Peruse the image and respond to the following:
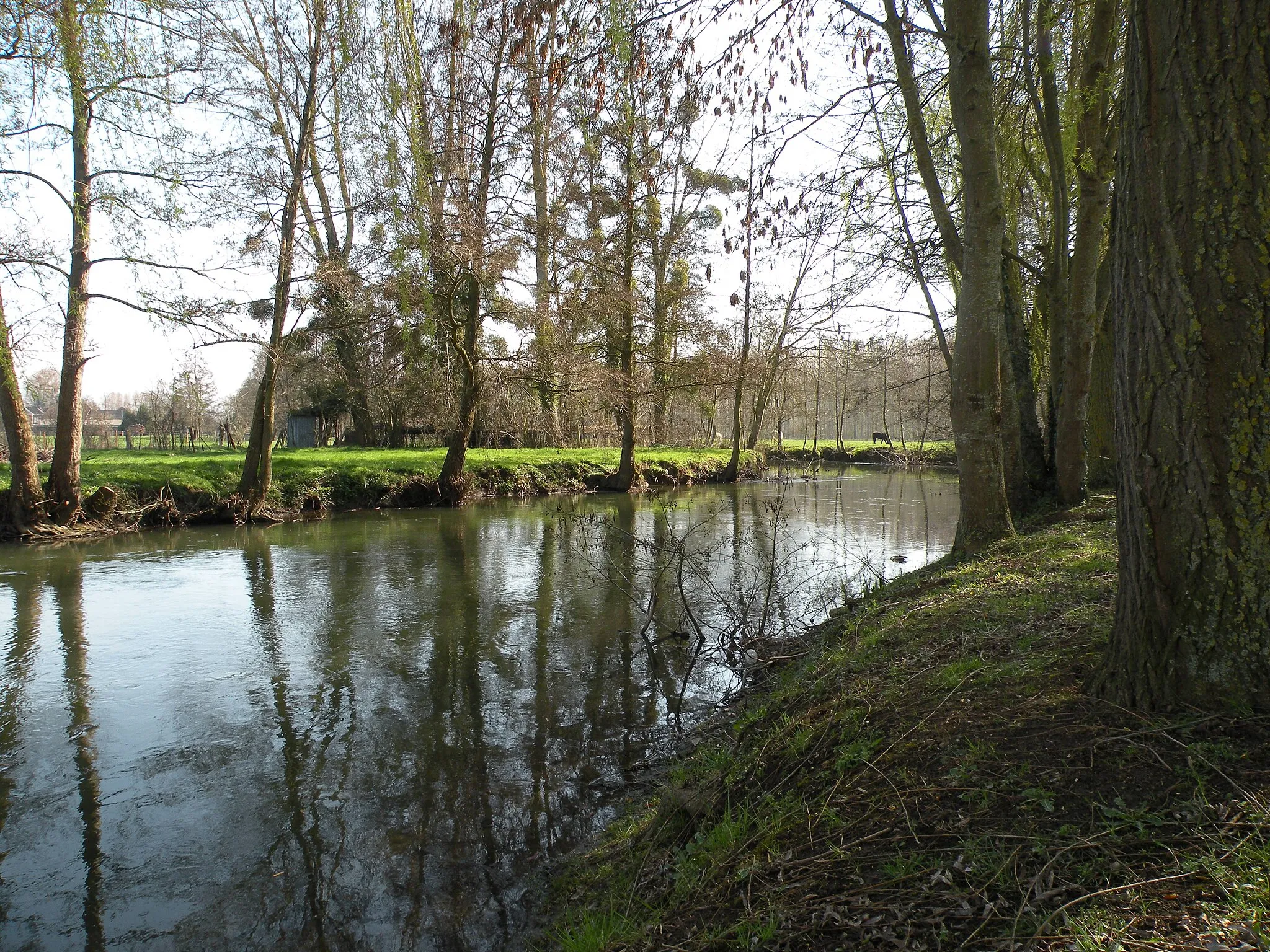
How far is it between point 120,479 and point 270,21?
935cm

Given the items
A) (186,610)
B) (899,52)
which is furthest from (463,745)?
(899,52)

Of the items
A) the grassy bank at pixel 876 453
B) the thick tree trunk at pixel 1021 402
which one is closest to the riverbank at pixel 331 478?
the grassy bank at pixel 876 453

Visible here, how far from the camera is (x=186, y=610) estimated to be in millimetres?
8781

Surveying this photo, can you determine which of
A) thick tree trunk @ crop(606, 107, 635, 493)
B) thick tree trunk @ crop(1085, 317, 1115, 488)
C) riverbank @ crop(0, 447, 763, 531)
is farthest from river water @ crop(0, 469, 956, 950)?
thick tree trunk @ crop(606, 107, 635, 493)

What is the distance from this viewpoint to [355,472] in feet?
62.3

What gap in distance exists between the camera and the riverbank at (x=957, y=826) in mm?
1888

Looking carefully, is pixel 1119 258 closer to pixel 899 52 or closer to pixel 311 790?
pixel 311 790

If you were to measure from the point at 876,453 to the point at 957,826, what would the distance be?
44.9 m

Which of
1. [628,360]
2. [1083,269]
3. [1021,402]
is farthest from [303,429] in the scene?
[1083,269]

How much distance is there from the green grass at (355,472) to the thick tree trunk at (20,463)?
1.90ft

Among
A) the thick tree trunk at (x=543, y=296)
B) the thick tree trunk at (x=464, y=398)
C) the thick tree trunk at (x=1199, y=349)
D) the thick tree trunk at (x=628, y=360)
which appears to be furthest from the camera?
the thick tree trunk at (x=628, y=360)

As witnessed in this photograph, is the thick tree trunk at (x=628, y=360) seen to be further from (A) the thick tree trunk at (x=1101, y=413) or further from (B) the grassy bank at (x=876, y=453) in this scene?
(A) the thick tree trunk at (x=1101, y=413)

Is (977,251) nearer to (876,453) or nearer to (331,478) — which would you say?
(331,478)

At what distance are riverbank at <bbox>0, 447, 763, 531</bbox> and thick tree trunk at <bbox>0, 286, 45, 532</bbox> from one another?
536 millimetres
